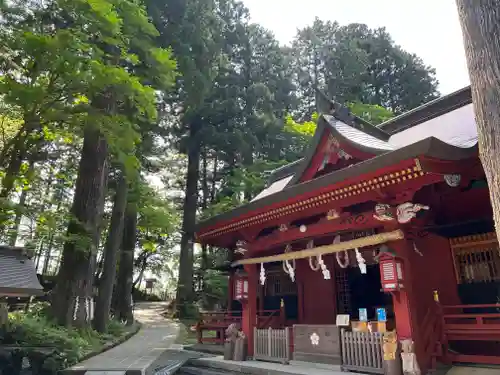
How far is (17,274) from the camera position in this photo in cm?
971

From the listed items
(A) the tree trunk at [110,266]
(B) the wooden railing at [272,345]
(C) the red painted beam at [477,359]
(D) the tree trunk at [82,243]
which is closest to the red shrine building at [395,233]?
(C) the red painted beam at [477,359]

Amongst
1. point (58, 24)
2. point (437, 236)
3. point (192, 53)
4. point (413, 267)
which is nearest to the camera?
point (413, 267)

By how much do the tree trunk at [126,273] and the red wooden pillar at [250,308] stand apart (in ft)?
35.4

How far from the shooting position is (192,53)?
54.0ft

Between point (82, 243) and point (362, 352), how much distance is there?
7452 mm

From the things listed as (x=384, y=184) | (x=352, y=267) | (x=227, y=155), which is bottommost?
(x=352, y=267)

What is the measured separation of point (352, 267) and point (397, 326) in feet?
11.0

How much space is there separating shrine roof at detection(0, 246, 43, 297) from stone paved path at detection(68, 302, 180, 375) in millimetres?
2140

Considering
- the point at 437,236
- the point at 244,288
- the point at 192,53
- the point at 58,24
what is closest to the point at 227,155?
the point at 192,53

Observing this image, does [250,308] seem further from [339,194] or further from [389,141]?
[389,141]

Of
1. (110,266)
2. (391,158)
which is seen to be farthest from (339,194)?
(110,266)

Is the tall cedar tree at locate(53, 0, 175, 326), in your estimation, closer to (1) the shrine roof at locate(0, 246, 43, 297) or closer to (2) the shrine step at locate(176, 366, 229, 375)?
(1) the shrine roof at locate(0, 246, 43, 297)

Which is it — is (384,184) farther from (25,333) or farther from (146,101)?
(25,333)

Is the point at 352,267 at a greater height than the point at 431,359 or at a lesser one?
greater
